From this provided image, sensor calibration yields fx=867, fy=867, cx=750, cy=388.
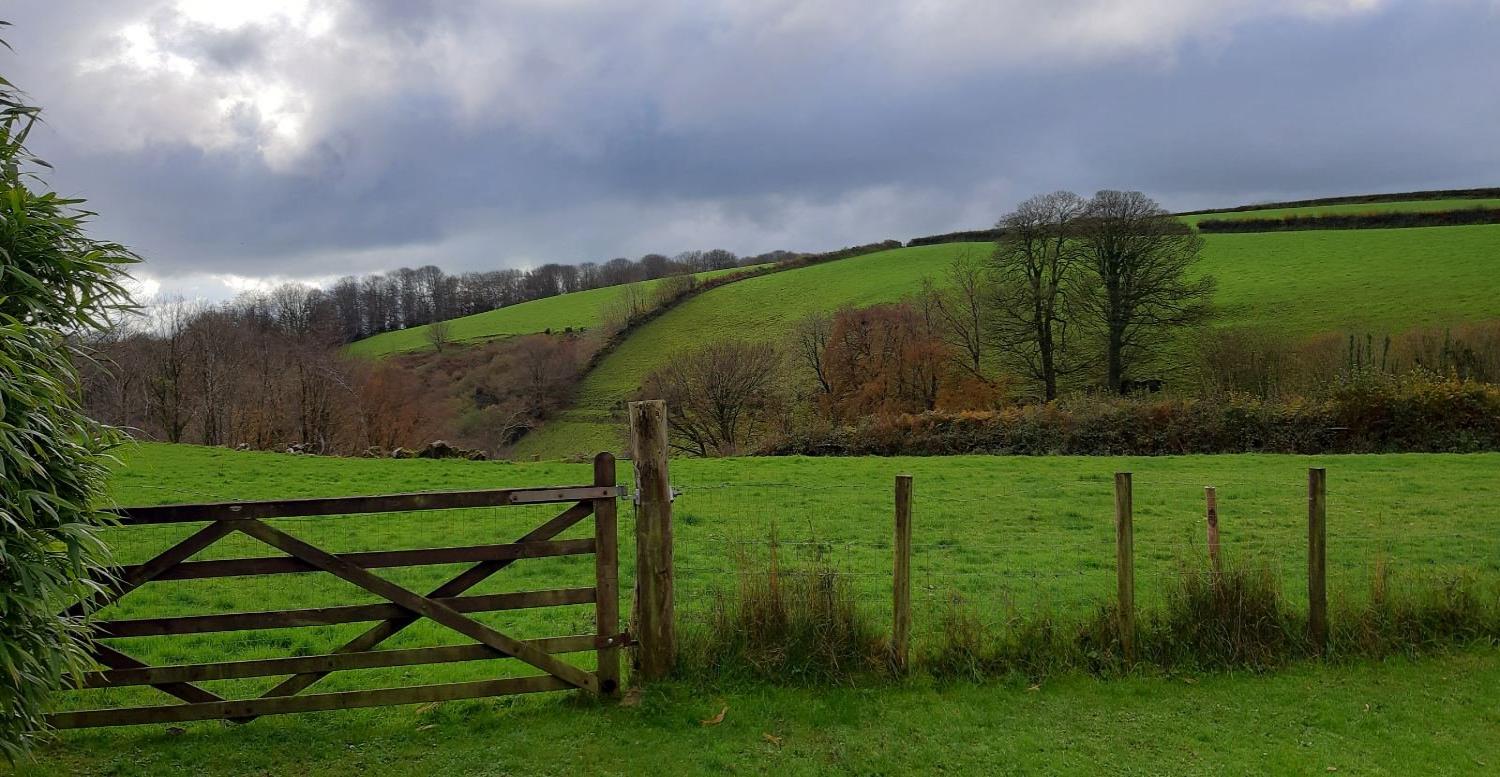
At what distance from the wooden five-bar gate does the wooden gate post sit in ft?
0.83

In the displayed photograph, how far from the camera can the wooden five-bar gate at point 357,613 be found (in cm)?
602

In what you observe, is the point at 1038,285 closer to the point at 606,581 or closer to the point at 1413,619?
the point at 1413,619

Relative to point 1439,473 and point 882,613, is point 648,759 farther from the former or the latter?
point 1439,473

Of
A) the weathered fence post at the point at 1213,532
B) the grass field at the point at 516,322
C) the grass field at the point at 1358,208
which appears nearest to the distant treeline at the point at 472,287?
the grass field at the point at 516,322

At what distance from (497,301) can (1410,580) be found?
105m

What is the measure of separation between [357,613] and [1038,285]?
140 ft

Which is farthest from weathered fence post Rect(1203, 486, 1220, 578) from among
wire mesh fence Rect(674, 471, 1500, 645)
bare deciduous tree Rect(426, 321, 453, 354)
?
bare deciduous tree Rect(426, 321, 453, 354)

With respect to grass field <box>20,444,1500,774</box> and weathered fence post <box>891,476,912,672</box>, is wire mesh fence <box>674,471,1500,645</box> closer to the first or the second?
grass field <box>20,444,1500,774</box>

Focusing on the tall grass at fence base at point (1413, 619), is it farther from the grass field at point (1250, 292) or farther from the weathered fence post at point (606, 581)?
the grass field at point (1250, 292)

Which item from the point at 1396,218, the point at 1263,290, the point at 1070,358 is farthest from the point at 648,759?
the point at 1396,218

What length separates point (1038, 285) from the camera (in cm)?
4453

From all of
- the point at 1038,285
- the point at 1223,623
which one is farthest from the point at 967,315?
the point at 1223,623

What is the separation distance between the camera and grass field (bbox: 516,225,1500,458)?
4647 cm

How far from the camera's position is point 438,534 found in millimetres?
14570
